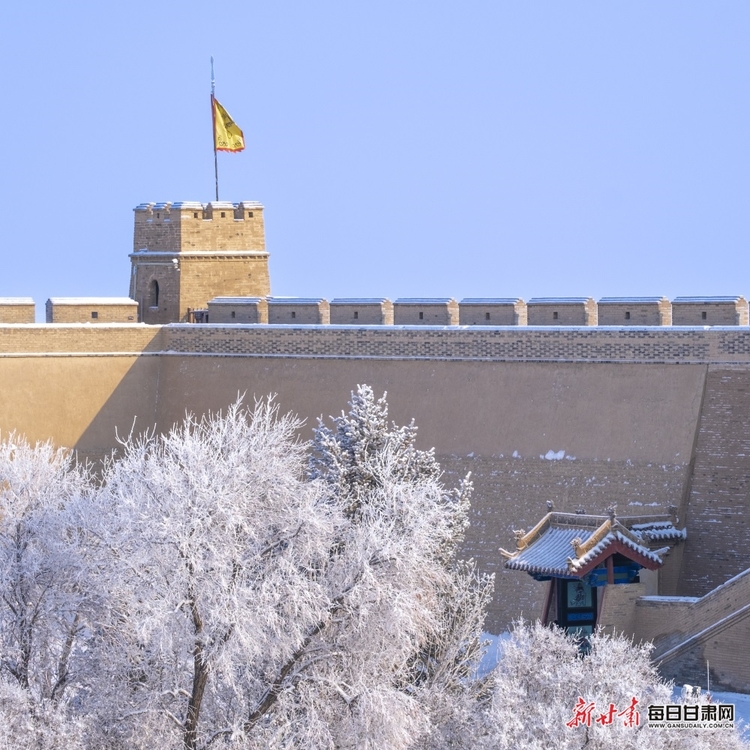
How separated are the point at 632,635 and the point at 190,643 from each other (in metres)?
6.61

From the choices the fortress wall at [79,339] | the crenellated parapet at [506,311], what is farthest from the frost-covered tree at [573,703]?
the fortress wall at [79,339]

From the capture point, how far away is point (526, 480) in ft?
76.2

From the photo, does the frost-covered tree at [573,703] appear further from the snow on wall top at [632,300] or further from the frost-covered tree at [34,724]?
the snow on wall top at [632,300]

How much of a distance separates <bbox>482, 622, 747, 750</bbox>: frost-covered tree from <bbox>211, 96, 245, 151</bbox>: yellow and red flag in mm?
16944

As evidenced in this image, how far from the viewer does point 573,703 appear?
49.2ft

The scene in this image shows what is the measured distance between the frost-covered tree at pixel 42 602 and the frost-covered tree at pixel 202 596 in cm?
48

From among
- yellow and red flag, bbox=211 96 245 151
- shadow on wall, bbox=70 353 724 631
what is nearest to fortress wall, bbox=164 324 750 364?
shadow on wall, bbox=70 353 724 631

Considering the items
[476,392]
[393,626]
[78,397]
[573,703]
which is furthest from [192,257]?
[573,703]

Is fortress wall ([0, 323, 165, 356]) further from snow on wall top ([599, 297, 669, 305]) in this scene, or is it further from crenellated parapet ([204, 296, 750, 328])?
snow on wall top ([599, 297, 669, 305])

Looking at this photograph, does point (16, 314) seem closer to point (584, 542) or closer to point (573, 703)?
point (584, 542)

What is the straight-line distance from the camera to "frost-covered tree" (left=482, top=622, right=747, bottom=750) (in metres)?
14.3

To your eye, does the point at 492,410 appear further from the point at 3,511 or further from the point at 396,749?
the point at 396,749

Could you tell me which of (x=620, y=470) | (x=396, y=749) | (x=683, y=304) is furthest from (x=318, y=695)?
(x=683, y=304)

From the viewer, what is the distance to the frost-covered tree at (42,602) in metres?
16.2
